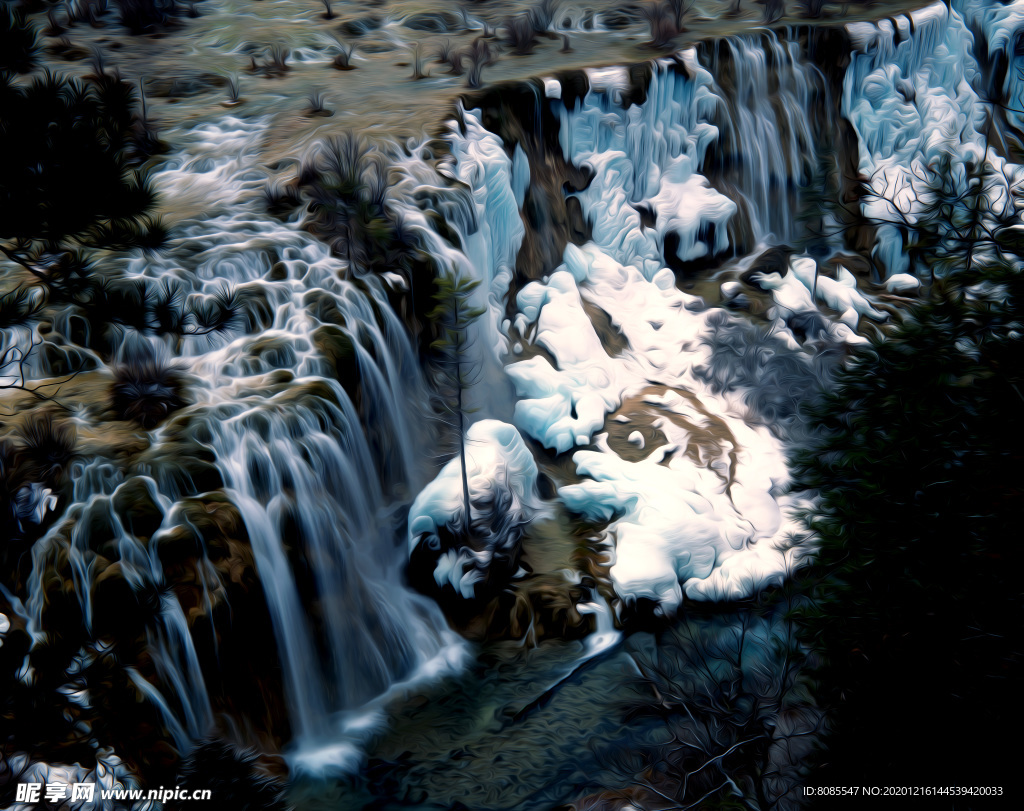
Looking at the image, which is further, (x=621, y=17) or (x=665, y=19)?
(x=621, y=17)

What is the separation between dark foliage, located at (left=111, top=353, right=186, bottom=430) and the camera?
21.9 ft

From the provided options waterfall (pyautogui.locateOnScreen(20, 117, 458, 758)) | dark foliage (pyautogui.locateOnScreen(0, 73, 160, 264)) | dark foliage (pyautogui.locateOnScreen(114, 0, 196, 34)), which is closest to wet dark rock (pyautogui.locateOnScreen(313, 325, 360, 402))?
waterfall (pyautogui.locateOnScreen(20, 117, 458, 758))

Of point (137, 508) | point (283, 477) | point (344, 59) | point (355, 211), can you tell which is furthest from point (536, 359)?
point (344, 59)

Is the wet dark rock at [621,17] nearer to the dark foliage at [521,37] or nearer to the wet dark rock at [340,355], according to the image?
the dark foliage at [521,37]

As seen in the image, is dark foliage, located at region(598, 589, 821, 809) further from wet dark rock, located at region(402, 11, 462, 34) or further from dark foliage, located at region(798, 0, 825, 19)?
wet dark rock, located at region(402, 11, 462, 34)

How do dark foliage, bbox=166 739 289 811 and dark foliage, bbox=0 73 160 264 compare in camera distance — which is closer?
dark foliage, bbox=0 73 160 264

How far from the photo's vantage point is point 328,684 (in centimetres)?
679

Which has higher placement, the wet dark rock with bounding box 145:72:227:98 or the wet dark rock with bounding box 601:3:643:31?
the wet dark rock with bounding box 601:3:643:31

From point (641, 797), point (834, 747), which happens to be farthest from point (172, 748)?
point (834, 747)

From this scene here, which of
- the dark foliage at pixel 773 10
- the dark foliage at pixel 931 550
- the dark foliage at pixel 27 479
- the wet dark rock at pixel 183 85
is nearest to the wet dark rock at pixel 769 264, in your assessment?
the dark foliage at pixel 773 10

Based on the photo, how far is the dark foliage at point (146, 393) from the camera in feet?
21.9

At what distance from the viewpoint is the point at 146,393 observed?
6812 millimetres

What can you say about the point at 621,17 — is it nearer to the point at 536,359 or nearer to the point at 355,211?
the point at 536,359

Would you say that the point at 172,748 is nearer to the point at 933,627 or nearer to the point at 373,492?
the point at 373,492
